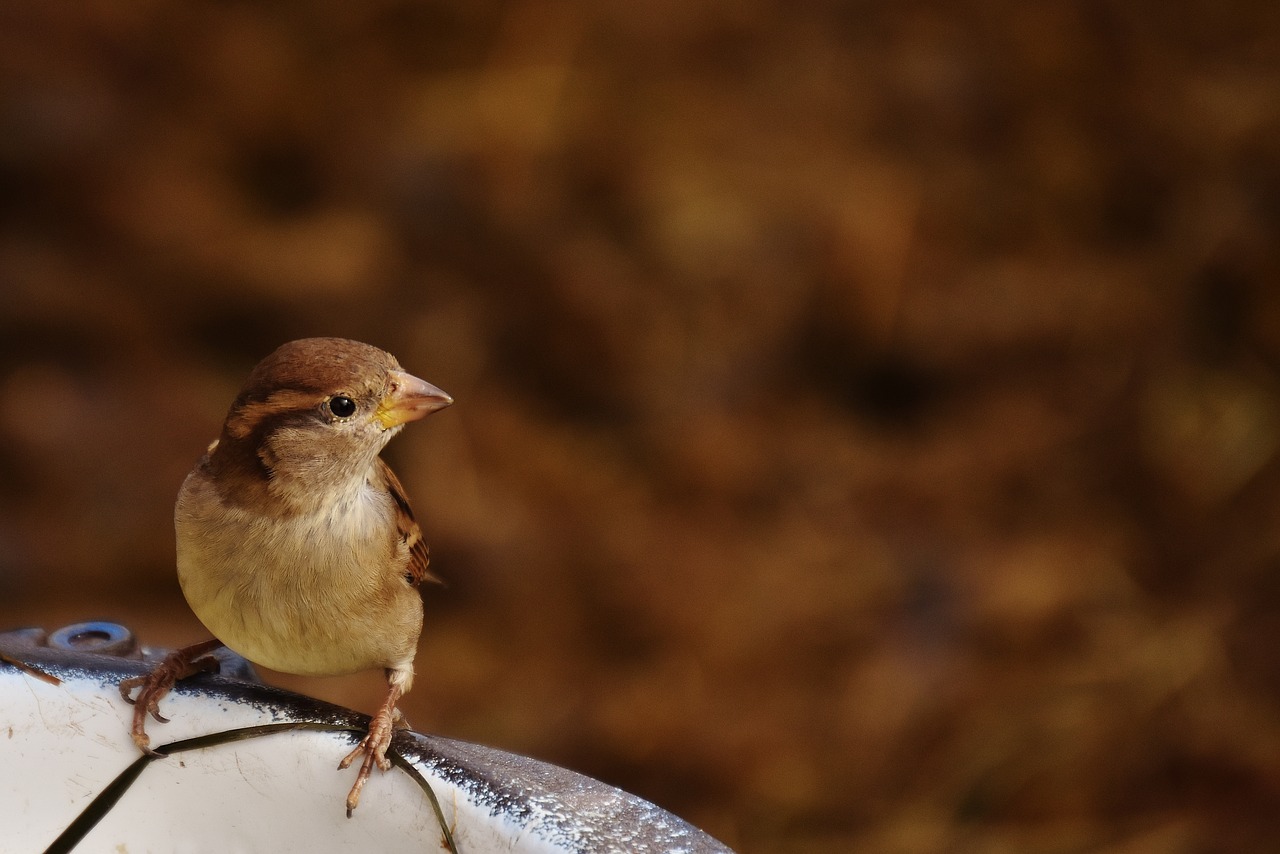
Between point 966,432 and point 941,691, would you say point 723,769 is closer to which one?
point 941,691

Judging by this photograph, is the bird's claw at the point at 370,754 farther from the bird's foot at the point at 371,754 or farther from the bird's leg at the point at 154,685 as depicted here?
the bird's leg at the point at 154,685

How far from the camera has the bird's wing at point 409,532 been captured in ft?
5.65

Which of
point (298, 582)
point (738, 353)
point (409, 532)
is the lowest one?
point (298, 582)

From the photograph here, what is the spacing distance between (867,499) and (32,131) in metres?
2.48

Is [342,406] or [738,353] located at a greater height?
[738,353]

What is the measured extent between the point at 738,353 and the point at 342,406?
2.50 metres

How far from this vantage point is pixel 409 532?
174 cm

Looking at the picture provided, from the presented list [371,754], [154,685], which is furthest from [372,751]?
[154,685]

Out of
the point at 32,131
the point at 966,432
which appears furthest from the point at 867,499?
the point at 32,131

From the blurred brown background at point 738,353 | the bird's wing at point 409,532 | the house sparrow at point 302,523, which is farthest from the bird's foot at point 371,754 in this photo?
the blurred brown background at point 738,353

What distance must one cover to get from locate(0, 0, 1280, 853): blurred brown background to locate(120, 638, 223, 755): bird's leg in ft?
7.23

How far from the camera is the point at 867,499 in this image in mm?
3957

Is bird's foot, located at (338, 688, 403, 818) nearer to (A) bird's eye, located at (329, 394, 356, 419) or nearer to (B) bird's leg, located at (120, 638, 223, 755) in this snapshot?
(B) bird's leg, located at (120, 638, 223, 755)

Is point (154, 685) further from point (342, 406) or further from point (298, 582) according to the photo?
point (342, 406)
